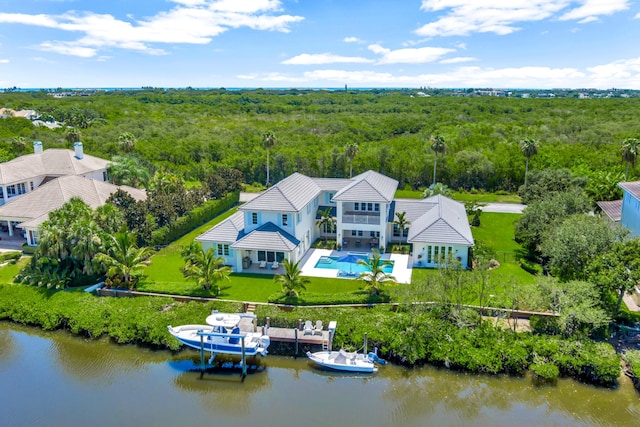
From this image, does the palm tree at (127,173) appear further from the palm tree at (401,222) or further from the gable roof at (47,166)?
the palm tree at (401,222)

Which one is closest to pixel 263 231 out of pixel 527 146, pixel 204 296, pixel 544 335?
pixel 204 296

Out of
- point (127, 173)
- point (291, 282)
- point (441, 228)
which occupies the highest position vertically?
point (127, 173)

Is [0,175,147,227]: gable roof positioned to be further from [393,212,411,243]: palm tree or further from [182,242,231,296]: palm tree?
[393,212,411,243]: palm tree

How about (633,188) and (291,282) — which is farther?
(633,188)

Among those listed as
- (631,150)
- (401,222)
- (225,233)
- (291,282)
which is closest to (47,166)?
(225,233)

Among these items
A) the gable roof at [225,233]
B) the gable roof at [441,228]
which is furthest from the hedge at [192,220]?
the gable roof at [441,228]

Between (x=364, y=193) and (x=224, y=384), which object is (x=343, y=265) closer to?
(x=364, y=193)

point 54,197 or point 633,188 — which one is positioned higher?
point 633,188
